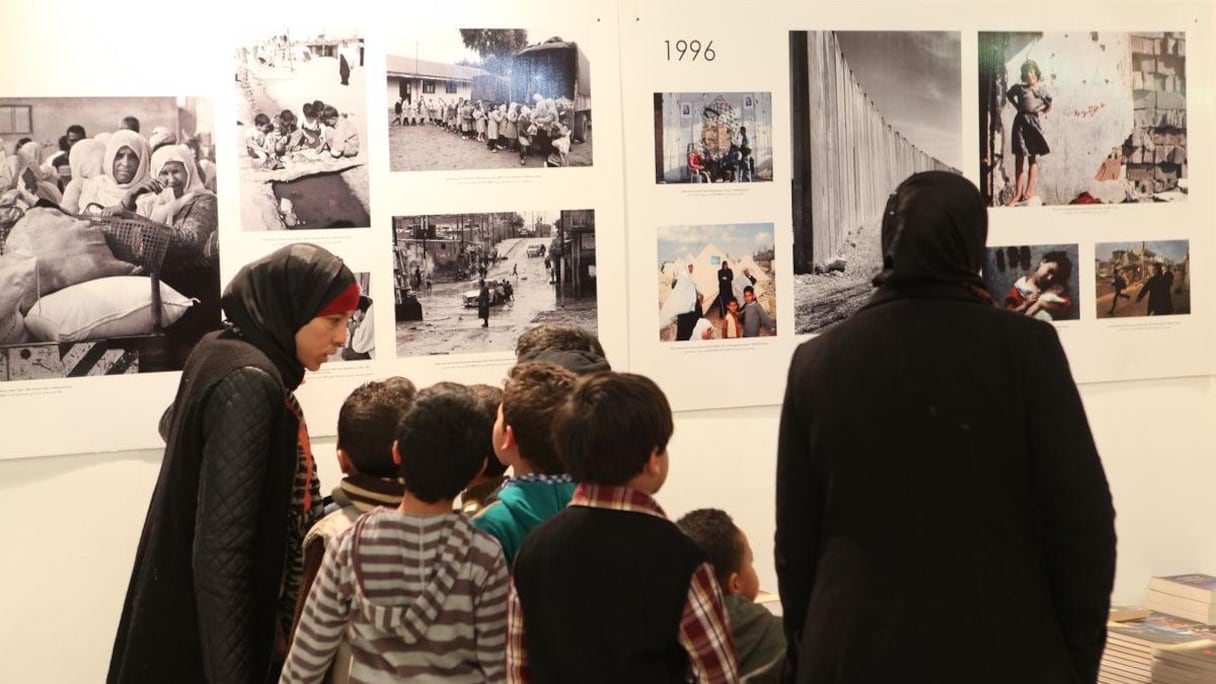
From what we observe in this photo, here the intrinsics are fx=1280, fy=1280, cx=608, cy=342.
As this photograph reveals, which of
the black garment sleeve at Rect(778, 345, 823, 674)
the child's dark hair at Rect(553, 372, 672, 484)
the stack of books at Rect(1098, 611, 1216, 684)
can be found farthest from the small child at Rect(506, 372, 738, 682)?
the stack of books at Rect(1098, 611, 1216, 684)

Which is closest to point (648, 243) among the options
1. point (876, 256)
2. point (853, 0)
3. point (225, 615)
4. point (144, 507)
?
point (876, 256)

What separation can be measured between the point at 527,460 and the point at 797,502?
24.8 inches

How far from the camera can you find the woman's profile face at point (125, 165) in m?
3.80

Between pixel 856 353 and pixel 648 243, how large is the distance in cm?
211

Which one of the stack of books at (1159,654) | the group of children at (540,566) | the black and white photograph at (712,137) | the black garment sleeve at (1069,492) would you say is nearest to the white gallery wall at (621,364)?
the black and white photograph at (712,137)

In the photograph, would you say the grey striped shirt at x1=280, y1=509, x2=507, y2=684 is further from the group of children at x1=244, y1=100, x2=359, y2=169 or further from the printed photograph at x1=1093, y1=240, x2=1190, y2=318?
the printed photograph at x1=1093, y1=240, x2=1190, y2=318

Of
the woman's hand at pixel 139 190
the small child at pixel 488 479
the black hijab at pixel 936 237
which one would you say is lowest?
the small child at pixel 488 479

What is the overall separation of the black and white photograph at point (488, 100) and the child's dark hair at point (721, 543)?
1784 millimetres

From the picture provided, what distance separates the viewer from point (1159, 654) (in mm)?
4062

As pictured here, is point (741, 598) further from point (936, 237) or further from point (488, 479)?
point (936, 237)

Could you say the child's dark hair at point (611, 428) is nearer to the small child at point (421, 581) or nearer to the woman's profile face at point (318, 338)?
the small child at point (421, 581)

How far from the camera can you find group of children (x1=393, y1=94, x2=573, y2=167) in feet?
13.3

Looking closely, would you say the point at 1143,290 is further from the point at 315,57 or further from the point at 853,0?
the point at 315,57

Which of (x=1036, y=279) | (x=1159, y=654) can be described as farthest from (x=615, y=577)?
(x=1036, y=279)
